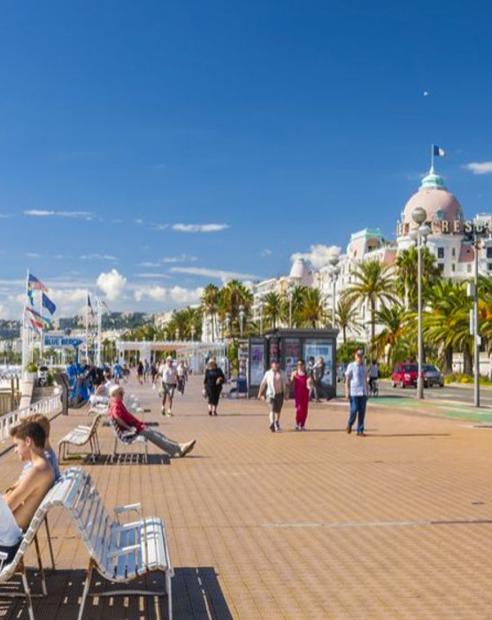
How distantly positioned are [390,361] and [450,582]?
73909mm

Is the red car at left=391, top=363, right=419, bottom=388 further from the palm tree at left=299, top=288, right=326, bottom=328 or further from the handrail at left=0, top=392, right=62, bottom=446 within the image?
the palm tree at left=299, top=288, right=326, bottom=328

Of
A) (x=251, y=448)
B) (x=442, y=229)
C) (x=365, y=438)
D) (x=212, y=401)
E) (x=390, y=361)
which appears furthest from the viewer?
(x=442, y=229)

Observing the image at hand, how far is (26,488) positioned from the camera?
6234mm

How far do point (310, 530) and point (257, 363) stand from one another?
28.3 meters

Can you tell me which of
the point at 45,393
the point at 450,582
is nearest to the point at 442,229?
the point at 45,393

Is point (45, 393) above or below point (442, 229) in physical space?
below

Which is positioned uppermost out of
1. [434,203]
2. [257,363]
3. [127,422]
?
[434,203]

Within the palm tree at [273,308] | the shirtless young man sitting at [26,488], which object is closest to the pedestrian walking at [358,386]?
the shirtless young man sitting at [26,488]

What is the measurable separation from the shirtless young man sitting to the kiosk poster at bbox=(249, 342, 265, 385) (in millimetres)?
30386

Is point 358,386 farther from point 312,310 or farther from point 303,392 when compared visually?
point 312,310

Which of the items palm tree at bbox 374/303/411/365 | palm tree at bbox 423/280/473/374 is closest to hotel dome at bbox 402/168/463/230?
palm tree at bbox 374/303/411/365

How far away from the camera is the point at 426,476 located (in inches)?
520

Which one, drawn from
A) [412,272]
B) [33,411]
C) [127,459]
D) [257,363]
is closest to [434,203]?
[412,272]

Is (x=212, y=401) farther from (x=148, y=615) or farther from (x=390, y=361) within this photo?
(x=390, y=361)
